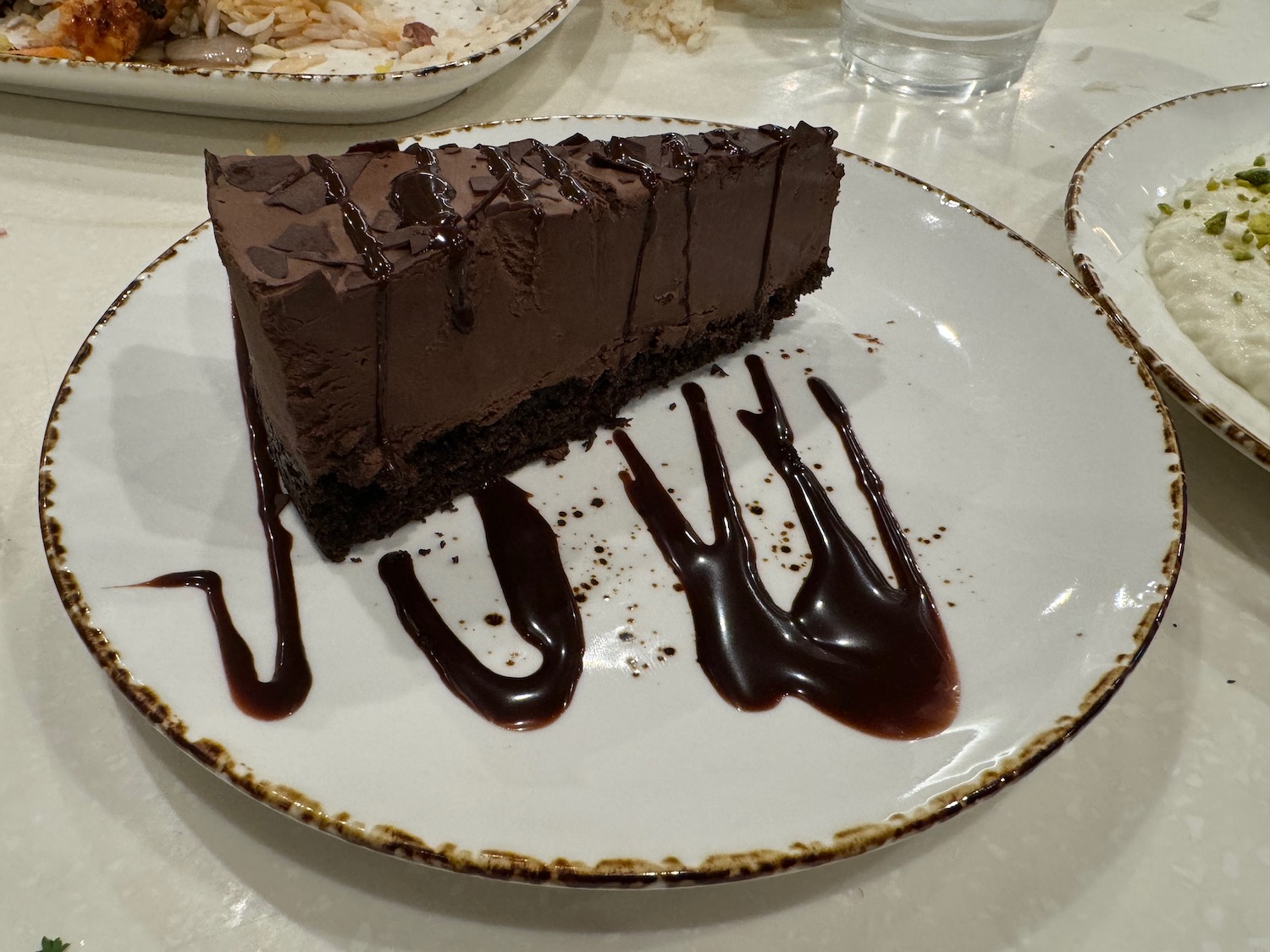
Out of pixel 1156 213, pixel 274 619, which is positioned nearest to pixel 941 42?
pixel 1156 213

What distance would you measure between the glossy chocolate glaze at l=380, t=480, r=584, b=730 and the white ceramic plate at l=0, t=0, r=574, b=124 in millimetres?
1112

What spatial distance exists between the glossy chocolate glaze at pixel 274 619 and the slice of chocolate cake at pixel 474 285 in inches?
1.7

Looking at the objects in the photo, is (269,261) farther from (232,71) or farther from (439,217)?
(232,71)

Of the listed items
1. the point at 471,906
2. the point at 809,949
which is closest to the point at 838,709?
the point at 809,949

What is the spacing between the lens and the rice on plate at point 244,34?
7.63ft

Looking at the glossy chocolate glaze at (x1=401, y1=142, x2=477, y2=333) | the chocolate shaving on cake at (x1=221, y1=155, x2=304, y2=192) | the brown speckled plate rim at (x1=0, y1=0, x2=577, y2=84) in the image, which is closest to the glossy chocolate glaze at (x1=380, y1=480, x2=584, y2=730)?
the glossy chocolate glaze at (x1=401, y1=142, x2=477, y2=333)

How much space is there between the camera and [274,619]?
1320mm

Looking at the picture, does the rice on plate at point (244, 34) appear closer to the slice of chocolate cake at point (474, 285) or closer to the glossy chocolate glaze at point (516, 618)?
the slice of chocolate cake at point (474, 285)

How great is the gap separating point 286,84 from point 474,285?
1026mm

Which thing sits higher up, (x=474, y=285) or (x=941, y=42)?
(x=941, y=42)

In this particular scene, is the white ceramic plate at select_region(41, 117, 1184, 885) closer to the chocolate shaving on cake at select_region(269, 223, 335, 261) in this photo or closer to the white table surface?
the white table surface

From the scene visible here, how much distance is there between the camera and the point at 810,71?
2.87m

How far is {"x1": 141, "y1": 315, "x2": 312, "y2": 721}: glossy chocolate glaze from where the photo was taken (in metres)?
1.20

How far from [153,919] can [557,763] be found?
50 cm
